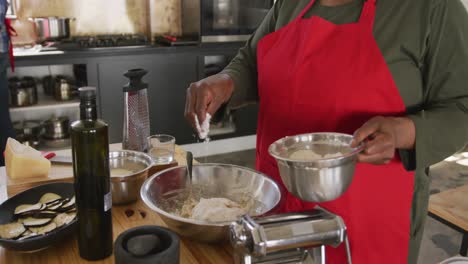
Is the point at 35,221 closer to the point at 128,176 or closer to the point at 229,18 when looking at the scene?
the point at 128,176

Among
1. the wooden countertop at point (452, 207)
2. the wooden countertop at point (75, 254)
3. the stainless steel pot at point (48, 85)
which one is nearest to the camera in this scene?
the wooden countertop at point (75, 254)

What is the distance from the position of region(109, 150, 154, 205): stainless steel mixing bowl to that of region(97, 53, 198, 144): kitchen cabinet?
2.15 m

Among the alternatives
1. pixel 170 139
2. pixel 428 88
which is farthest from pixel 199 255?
pixel 428 88

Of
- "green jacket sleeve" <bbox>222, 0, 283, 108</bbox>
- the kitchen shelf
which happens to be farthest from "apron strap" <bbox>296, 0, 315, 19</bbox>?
the kitchen shelf

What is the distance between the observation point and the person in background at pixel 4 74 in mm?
2926

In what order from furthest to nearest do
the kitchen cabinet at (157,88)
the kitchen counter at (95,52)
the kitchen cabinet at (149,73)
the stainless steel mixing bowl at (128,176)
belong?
the kitchen cabinet at (157,88)
the kitchen cabinet at (149,73)
the kitchen counter at (95,52)
the stainless steel mixing bowl at (128,176)

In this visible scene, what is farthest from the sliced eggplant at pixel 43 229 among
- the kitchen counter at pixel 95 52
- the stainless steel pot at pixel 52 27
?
Result: the stainless steel pot at pixel 52 27

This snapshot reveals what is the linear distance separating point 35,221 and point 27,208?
66 millimetres

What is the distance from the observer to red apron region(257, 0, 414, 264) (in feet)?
3.59

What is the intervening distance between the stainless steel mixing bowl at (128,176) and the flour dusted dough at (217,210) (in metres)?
0.19

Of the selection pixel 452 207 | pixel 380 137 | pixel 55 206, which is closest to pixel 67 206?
pixel 55 206

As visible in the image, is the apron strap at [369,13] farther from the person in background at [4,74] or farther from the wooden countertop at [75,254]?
the person in background at [4,74]

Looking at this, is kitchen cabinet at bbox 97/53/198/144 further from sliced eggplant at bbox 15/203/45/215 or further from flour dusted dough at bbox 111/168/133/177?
Result: sliced eggplant at bbox 15/203/45/215

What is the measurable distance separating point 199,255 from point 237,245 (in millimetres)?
352
